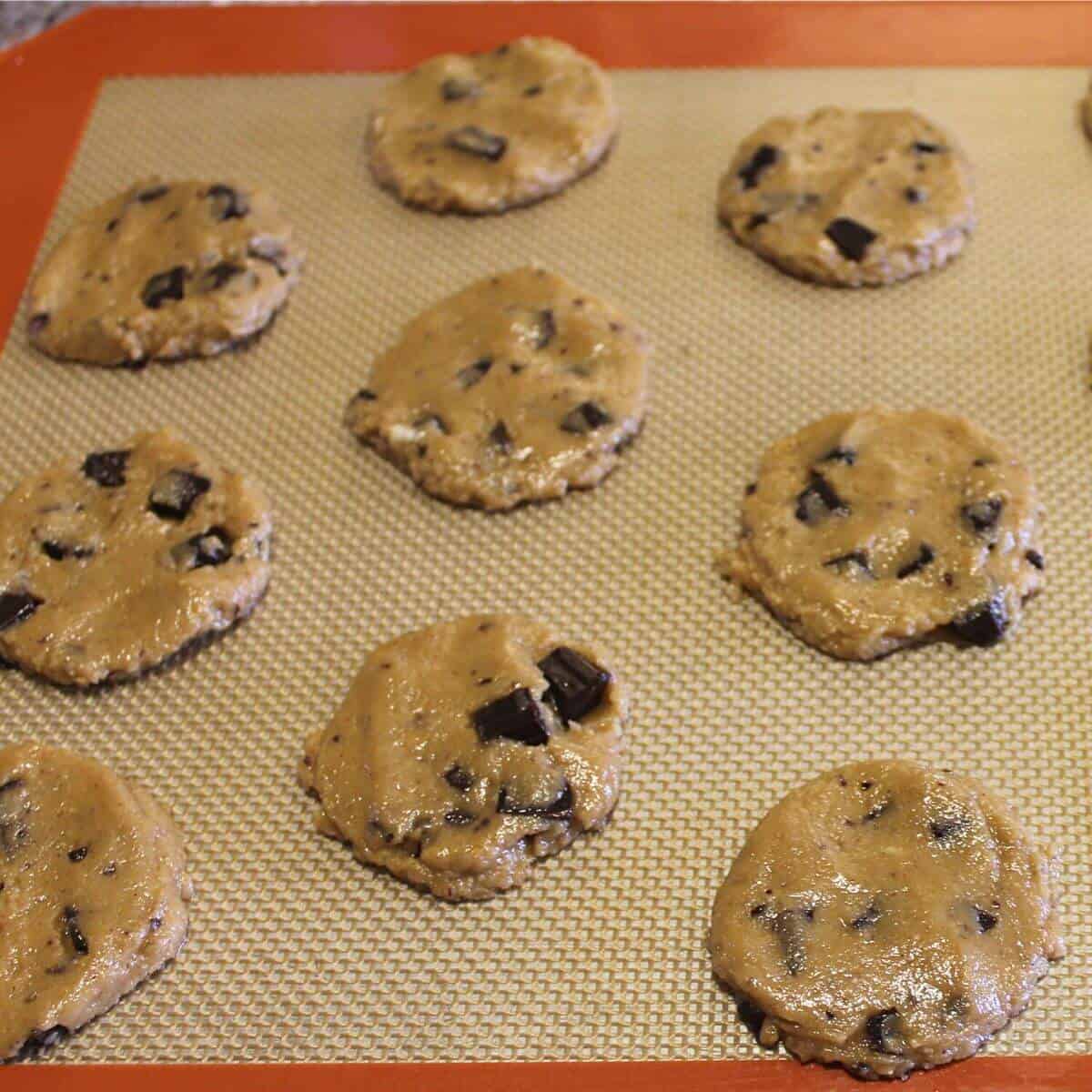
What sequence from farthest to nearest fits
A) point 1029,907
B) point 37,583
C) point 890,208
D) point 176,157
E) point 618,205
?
point 176,157 → point 618,205 → point 890,208 → point 37,583 → point 1029,907

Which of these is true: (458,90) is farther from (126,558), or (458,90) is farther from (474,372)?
(126,558)

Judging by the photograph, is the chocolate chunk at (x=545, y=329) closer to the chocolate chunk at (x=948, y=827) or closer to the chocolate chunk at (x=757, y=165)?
the chocolate chunk at (x=757, y=165)

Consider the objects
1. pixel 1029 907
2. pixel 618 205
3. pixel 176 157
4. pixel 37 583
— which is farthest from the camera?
pixel 176 157

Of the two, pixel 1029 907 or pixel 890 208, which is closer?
pixel 1029 907

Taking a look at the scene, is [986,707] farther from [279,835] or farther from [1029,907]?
[279,835]

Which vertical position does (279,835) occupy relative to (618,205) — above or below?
below

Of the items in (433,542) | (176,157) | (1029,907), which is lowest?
(1029,907)

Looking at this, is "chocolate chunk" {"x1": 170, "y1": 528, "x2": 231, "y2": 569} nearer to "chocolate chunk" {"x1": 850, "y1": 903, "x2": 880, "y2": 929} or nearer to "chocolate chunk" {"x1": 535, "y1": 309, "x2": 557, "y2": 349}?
"chocolate chunk" {"x1": 535, "y1": 309, "x2": 557, "y2": 349}

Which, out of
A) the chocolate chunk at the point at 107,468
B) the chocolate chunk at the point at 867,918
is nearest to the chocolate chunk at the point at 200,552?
the chocolate chunk at the point at 107,468

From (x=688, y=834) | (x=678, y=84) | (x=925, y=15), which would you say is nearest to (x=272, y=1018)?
(x=688, y=834)
